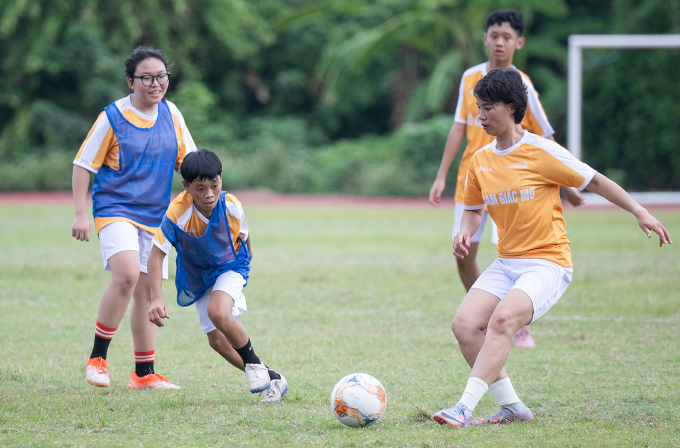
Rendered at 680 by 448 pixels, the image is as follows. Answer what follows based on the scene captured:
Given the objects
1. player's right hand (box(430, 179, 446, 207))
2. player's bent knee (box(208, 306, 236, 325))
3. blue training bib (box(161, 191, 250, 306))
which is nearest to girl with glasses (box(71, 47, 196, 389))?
blue training bib (box(161, 191, 250, 306))

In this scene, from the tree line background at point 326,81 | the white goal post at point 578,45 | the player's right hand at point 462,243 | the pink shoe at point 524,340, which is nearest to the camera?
the player's right hand at point 462,243

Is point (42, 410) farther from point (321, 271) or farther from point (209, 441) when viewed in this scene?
point (321, 271)

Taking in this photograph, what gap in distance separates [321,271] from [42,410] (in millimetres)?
5513

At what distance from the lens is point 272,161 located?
2288 cm

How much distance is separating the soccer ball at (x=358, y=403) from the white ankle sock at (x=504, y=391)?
0.50 metres

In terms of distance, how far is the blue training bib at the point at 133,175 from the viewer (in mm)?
4371

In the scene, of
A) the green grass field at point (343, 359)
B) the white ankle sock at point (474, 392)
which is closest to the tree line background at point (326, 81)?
the green grass field at point (343, 359)

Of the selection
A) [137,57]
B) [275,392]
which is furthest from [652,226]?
[137,57]

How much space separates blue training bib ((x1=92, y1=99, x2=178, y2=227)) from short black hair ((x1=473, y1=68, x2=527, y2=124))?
1.92 metres

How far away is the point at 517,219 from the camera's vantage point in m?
3.53

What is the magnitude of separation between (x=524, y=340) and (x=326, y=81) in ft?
68.9

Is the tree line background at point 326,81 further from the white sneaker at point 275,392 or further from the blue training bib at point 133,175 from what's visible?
the white sneaker at point 275,392

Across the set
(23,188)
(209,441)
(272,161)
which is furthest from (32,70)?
(209,441)

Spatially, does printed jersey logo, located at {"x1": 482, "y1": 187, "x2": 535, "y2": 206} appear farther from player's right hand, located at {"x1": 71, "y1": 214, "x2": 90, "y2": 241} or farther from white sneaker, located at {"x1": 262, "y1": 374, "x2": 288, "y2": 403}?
player's right hand, located at {"x1": 71, "y1": 214, "x2": 90, "y2": 241}
